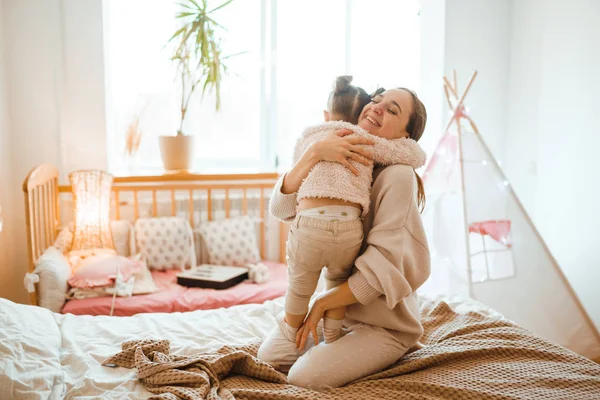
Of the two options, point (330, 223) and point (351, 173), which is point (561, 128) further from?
point (330, 223)

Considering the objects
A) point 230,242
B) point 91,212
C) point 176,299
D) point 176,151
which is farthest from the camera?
point 176,151

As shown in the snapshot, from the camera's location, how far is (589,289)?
301cm

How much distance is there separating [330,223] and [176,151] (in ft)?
7.24

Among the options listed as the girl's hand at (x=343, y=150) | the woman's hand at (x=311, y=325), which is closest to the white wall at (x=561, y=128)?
the girl's hand at (x=343, y=150)

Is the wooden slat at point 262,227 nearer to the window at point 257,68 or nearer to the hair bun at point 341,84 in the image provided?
the window at point 257,68

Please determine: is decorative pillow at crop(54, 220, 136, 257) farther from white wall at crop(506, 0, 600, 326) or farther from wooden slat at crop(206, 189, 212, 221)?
white wall at crop(506, 0, 600, 326)

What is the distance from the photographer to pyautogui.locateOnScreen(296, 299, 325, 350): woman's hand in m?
1.52

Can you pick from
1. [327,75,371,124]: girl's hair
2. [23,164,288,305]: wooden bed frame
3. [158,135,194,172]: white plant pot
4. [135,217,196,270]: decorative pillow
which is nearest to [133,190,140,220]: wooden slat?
[23,164,288,305]: wooden bed frame

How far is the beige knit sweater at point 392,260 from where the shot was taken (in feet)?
4.74

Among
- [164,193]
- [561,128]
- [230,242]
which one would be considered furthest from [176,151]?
[561,128]

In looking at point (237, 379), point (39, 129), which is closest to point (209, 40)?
point (39, 129)

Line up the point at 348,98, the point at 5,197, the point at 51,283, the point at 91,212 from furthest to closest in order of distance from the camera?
the point at 5,197
the point at 91,212
the point at 51,283
the point at 348,98

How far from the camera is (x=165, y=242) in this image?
10.6ft

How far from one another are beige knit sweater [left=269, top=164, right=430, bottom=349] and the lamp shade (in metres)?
1.89
